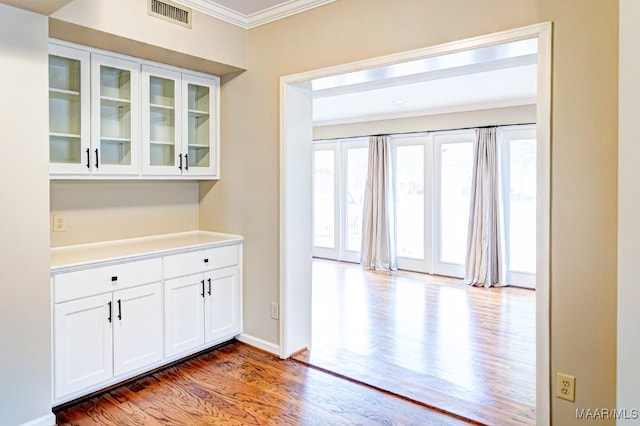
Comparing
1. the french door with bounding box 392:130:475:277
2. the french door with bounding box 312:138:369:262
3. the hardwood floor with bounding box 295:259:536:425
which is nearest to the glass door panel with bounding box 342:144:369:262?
the french door with bounding box 312:138:369:262

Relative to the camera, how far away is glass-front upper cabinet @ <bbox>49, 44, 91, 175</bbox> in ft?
9.15

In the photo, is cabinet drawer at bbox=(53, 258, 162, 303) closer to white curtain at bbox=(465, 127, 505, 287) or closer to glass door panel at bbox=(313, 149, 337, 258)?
white curtain at bbox=(465, 127, 505, 287)

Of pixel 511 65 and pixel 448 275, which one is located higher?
pixel 511 65

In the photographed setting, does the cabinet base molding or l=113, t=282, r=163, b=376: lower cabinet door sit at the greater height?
l=113, t=282, r=163, b=376: lower cabinet door

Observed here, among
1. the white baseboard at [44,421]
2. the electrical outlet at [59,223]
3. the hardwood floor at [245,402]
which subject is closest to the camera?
the white baseboard at [44,421]

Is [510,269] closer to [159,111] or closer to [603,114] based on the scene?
[603,114]

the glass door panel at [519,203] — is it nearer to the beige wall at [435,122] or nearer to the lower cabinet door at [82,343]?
the beige wall at [435,122]

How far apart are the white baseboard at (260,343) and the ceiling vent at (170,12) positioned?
8.09 feet

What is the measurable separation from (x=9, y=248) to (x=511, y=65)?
13.7 ft

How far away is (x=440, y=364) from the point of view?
329 centimetres

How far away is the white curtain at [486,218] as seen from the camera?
19.5ft

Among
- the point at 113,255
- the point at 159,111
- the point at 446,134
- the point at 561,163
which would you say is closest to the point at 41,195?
the point at 113,255

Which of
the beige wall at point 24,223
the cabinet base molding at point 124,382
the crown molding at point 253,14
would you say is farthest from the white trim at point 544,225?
the beige wall at point 24,223

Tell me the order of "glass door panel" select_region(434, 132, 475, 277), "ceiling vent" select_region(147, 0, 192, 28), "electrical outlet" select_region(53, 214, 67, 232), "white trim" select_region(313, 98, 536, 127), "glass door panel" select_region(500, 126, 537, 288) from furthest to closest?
"glass door panel" select_region(434, 132, 475, 277) < "glass door panel" select_region(500, 126, 537, 288) < "white trim" select_region(313, 98, 536, 127) < "electrical outlet" select_region(53, 214, 67, 232) < "ceiling vent" select_region(147, 0, 192, 28)
